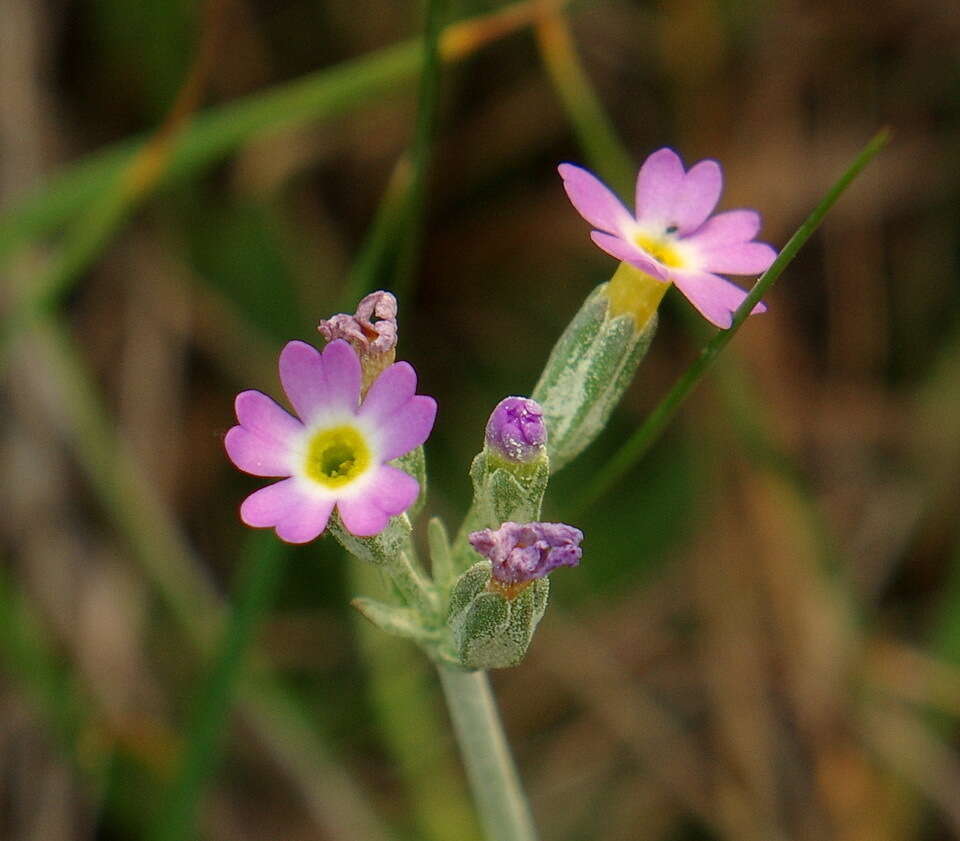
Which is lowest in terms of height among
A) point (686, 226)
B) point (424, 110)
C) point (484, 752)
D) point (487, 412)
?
point (484, 752)

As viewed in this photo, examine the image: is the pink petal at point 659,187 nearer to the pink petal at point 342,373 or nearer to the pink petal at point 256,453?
the pink petal at point 342,373

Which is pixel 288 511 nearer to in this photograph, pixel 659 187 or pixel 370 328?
pixel 370 328

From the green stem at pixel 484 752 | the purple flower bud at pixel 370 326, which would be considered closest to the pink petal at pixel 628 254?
the purple flower bud at pixel 370 326

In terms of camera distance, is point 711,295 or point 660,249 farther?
point 660,249

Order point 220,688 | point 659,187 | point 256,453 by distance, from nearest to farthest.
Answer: point 256,453 < point 659,187 < point 220,688

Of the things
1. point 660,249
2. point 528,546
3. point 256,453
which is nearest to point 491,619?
point 528,546

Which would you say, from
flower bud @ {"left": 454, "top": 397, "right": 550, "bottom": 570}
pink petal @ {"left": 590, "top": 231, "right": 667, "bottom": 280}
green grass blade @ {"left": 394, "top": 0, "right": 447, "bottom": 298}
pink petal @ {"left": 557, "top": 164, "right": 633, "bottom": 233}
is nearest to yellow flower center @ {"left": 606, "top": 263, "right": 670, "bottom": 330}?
pink petal @ {"left": 557, "top": 164, "right": 633, "bottom": 233}
